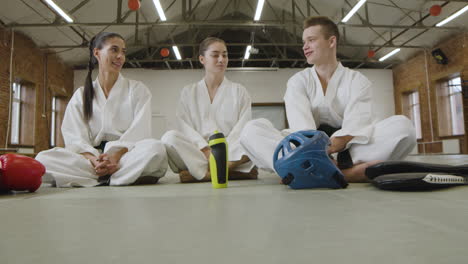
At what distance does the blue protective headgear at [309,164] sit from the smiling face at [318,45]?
2.98 feet

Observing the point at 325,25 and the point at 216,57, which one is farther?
the point at 216,57

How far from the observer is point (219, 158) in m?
1.88

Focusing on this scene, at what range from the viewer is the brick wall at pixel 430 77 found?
367 inches

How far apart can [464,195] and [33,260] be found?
144 centimetres

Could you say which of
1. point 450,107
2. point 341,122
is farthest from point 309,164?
point 450,107

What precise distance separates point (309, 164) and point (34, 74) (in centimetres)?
1010

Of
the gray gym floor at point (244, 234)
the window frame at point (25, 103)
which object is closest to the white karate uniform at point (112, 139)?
the gray gym floor at point (244, 234)

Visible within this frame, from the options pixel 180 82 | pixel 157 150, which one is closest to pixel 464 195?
pixel 157 150

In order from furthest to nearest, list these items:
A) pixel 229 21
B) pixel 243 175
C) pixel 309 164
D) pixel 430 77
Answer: pixel 430 77
pixel 229 21
pixel 243 175
pixel 309 164

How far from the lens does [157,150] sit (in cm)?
251

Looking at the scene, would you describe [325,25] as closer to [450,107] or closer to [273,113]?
[450,107]

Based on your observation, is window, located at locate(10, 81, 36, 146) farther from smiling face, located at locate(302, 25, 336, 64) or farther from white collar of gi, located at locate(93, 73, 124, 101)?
smiling face, located at locate(302, 25, 336, 64)

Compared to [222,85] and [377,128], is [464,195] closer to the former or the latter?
[377,128]

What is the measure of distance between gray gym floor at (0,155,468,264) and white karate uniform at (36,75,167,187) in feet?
A: 4.33
